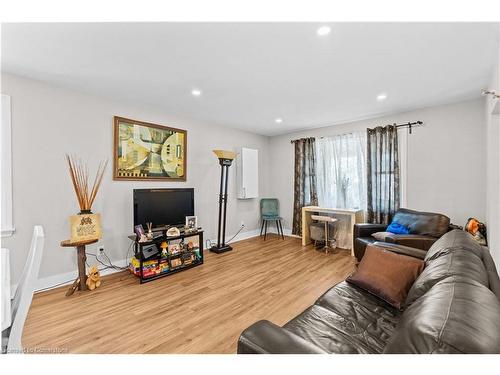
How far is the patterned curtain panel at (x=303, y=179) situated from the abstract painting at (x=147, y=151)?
2490 millimetres

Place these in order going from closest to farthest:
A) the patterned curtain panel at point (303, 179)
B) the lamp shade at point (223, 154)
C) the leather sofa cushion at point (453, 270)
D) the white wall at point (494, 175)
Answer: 1. the leather sofa cushion at point (453, 270)
2. the white wall at point (494, 175)
3. the lamp shade at point (223, 154)
4. the patterned curtain panel at point (303, 179)

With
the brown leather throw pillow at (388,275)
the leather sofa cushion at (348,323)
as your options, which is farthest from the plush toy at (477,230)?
the leather sofa cushion at (348,323)

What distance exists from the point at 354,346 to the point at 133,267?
9.14 ft

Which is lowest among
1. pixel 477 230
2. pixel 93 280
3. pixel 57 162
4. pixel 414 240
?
pixel 93 280

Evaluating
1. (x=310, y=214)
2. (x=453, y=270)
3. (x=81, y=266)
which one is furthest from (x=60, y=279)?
(x=310, y=214)

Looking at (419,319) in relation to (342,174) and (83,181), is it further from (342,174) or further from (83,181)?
(342,174)

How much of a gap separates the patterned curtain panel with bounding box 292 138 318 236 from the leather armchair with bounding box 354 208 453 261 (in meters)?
1.53

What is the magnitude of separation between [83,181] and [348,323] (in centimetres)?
324

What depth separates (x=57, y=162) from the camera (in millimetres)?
2664

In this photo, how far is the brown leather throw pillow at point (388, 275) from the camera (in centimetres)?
154

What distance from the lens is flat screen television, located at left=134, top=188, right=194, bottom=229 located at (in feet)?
10.0

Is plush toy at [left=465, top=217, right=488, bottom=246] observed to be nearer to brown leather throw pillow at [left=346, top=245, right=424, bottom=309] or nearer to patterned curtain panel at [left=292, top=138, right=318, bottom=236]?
brown leather throw pillow at [left=346, top=245, right=424, bottom=309]

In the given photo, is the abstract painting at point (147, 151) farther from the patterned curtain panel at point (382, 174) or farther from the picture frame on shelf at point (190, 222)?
the patterned curtain panel at point (382, 174)

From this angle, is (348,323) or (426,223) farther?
(426,223)
